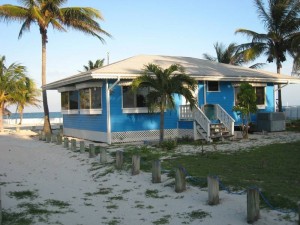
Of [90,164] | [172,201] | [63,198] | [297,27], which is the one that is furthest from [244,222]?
[297,27]

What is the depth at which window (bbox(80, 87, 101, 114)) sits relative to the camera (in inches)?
762

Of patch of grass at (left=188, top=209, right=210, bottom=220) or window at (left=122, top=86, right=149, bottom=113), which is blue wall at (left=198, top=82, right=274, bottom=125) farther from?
patch of grass at (left=188, top=209, right=210, bottom=220)

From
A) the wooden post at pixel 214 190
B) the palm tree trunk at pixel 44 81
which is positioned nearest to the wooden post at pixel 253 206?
the wooden post at pixel 214 190

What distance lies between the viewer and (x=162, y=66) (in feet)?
68.8

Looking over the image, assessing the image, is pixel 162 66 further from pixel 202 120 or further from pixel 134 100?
pixel 202 120

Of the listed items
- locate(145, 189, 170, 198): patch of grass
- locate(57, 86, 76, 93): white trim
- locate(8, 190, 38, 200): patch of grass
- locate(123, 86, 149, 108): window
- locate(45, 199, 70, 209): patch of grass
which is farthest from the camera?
locate(57, 86, 76, 93): white trim

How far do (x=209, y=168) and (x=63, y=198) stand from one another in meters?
4.22

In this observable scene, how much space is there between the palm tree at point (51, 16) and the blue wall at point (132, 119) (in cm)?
722

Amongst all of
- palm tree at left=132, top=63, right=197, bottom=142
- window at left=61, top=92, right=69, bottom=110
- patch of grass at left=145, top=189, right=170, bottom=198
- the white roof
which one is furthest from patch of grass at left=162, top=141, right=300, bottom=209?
window at left=61, top=92, right=69, bottom=110

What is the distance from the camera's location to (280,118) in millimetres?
22344

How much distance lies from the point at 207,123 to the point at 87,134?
7.07 m

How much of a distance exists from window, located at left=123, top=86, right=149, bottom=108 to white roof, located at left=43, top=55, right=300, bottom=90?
1020mm

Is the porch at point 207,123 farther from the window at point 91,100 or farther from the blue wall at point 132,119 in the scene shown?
the window at point 91,100

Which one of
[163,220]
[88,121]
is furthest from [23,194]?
[88,121]
